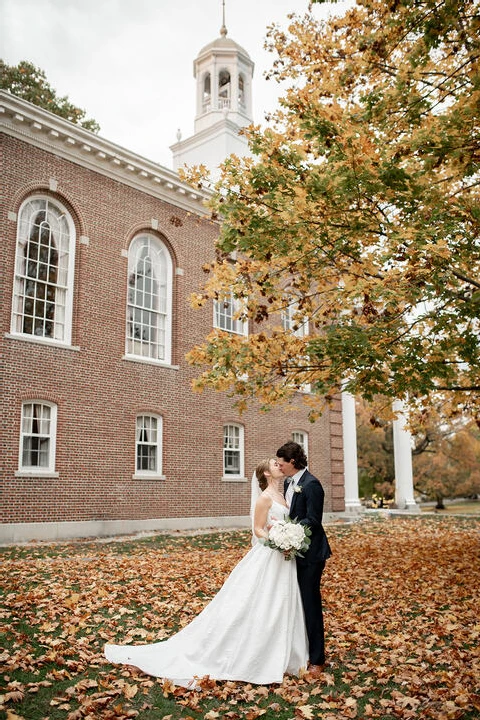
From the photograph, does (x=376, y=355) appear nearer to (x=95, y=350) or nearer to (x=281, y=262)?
(x=281, y=262)

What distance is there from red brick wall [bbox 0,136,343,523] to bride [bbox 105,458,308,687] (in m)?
9.31

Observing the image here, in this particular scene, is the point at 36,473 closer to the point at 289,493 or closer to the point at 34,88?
the point at 289,493

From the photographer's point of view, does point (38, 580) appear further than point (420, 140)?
Yes

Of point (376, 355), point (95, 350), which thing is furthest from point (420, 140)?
point (95, 350)

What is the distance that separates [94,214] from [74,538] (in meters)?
8.91

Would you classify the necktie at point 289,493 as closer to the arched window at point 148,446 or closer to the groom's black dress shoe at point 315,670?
the groom's black dress shoe at point 315,670

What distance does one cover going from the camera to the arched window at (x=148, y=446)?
17.9 meters

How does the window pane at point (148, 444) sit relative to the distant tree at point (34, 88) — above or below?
below

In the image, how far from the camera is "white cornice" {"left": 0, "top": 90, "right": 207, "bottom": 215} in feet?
51.1

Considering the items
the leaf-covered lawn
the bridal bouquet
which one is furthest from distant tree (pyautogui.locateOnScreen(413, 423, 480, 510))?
the bridal bouquet

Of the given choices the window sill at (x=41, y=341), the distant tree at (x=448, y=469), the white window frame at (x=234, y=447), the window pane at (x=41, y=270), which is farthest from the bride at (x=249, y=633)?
the distant tree at (x=448, y=469)

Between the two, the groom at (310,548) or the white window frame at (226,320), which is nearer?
the groom at (310,548)

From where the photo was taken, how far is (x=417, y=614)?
7.94m

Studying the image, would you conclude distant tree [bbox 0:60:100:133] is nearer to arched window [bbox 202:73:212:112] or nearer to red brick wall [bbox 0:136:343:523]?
arched window [bbox 202:73:212:112]
